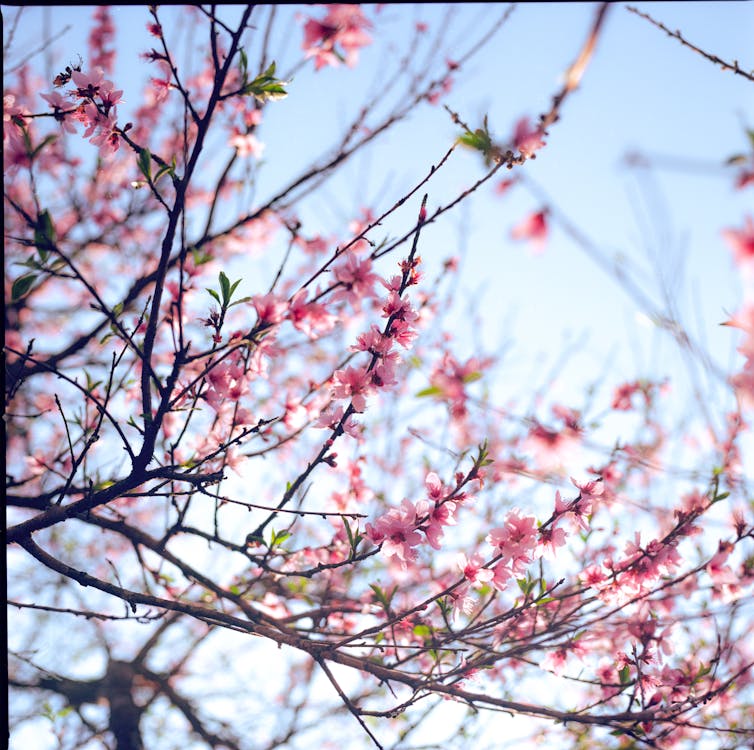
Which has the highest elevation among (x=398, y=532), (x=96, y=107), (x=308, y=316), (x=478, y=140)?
(x=96, y=107)

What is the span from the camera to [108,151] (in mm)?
2186

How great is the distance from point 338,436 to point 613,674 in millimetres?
2026

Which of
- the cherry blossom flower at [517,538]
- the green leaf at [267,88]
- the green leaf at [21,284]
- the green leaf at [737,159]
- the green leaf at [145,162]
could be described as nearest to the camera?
the green leaf at [737,159]

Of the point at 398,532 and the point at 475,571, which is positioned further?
the point at 475,571

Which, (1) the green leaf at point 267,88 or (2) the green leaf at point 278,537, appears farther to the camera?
(2) the green leaf at point 278,537

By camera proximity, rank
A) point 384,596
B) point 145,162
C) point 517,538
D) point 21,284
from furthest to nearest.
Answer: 1. point 384,596
2. point 517,538
3. point 145,162
4. point 21,284

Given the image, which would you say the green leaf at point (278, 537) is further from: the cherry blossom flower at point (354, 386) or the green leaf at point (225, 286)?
the green leaf at point (225, 286)

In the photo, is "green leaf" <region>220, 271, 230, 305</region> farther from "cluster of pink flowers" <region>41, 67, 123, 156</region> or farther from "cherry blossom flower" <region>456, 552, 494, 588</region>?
"cherry blossom flower" <region>456, 552, 494, 588</region>

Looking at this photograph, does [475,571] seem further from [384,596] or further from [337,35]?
[337,35]

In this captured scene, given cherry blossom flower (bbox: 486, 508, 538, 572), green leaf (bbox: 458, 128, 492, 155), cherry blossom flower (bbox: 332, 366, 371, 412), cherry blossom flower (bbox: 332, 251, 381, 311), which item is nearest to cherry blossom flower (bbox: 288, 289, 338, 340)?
cherry blossom flower (bbox: 332, 251, 381, 311)

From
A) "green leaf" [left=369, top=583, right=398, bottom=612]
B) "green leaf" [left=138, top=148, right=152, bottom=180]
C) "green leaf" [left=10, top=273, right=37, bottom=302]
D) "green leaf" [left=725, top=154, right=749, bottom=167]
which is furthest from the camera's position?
"green leaf" [left=369, top=583, right=398, bottom=612]

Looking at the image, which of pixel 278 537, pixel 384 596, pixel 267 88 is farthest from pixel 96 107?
pixel 384 596

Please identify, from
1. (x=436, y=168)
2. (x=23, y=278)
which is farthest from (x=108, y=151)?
(x=436, y=168)

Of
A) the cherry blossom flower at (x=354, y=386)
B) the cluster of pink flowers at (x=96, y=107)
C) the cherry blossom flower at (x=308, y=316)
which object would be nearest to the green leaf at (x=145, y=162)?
the cluster of pink flowers at (x=96, y=107)
